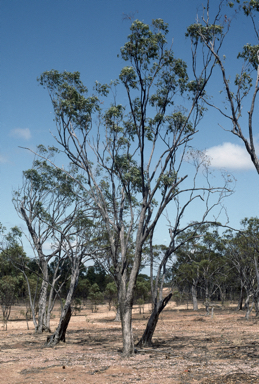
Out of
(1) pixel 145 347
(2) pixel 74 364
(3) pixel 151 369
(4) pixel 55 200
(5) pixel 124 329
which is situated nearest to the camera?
(3) pixel 151 369

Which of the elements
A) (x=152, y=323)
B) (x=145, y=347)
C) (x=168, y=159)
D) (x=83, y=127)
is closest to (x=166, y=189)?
(x=168, y=159)

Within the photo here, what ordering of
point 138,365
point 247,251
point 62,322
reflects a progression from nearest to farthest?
1. point 138,365
2. point 62,322
3. point 247,251

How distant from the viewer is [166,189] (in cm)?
1459

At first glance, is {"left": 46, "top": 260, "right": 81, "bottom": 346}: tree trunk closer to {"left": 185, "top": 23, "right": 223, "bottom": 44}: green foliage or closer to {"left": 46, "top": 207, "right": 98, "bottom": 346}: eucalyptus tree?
{"left": 46, "top": 207, "right": 98, "bottom": 346}: eucalyptus tree

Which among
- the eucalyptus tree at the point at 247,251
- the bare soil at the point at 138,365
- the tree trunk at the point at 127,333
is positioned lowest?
the bare soil at the point at 138,365

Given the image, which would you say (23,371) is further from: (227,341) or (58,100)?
(58,100)

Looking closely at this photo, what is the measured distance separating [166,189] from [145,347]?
6924 mm

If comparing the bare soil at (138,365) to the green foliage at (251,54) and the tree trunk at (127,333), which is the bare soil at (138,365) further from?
the green foliage at (251,54)

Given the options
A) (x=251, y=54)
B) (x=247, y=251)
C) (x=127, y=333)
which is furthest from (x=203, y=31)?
(x=247, y=251)

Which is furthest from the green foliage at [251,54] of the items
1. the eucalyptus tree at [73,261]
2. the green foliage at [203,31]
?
the eucalyptus tree at [73,261]

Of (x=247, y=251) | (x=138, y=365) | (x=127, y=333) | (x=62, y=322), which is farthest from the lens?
(x=247, y=251)

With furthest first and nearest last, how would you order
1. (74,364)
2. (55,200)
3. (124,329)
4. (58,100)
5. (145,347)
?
(55,200) < (58,100) < (145,347) < (124,329) < (74,364)

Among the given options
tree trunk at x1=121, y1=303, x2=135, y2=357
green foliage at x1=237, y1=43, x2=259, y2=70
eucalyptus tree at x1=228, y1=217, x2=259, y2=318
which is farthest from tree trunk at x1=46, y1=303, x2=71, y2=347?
eucalyptus tree at x1=228, y1=217, x2=259, y2=318

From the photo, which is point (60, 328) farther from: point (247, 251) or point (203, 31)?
point (247, 251)
